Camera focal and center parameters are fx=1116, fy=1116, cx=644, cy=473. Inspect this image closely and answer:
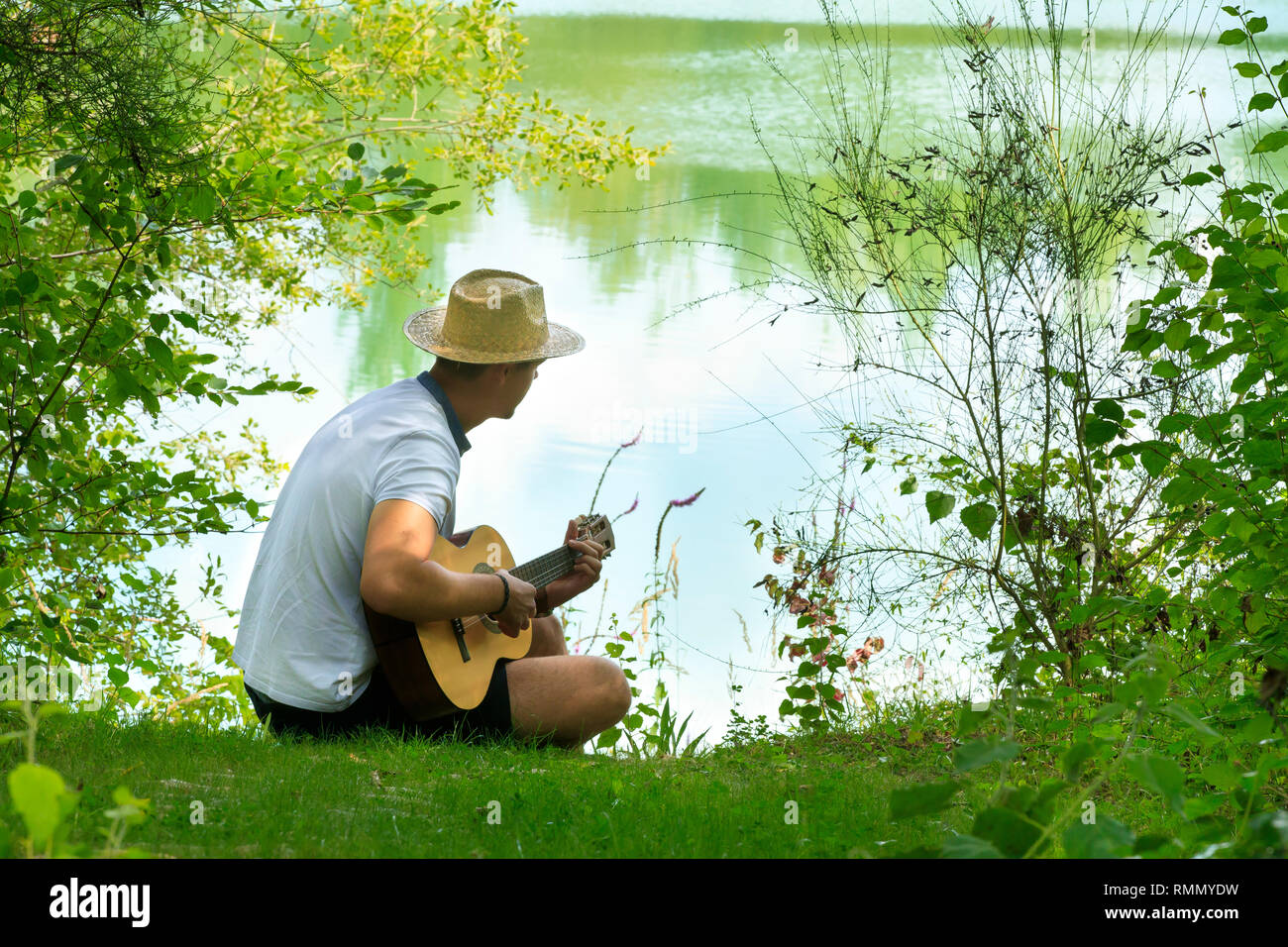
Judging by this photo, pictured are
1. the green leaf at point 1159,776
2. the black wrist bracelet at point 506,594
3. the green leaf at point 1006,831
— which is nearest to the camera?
the green leaf at point 1159,776

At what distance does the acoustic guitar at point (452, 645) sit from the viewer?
9.90ft

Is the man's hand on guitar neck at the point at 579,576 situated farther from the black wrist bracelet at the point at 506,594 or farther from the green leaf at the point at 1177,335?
the green leaf at the point at 1177,335

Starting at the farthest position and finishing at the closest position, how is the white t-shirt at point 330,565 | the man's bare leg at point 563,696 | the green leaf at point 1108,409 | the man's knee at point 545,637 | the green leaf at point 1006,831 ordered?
1. the man's knee at point 545,637
2. the man's bare leg at point 563,696
3. the white t-shirt at point 330,565
4. the green leaf at point 1108,409
5. the green leaf at point 1006,831

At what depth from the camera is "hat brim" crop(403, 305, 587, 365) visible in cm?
330

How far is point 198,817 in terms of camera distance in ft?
6.66

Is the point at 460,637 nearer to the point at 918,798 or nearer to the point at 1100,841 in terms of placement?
the point at 918,798

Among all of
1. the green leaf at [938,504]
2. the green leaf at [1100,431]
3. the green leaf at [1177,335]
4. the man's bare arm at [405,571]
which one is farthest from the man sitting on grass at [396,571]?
the green leaf at [1177,335]

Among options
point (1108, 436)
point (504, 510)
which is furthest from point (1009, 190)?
point (504, 510)

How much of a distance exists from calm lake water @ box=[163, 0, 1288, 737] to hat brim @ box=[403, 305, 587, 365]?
62 centimetres

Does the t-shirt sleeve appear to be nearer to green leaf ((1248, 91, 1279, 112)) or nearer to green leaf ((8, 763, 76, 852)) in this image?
green leaf ((8, 763, 76, 852))

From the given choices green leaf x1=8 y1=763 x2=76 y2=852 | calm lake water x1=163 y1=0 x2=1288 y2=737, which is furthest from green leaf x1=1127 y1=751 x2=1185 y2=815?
calm lake water x1=163 y1=0 x2=1288 y2=737
